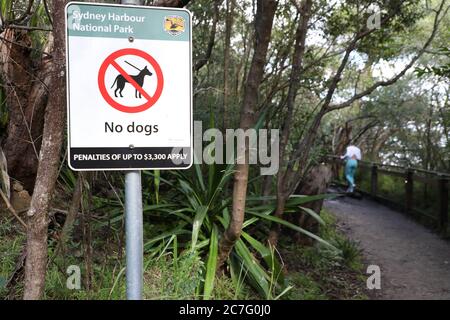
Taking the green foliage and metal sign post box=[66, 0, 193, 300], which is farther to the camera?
the green foliage

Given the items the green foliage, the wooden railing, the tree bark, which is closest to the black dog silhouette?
the tree bark

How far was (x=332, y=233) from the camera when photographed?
8.73m

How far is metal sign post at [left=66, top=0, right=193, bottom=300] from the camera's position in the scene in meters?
2.08

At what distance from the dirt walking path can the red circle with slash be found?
5166 mm

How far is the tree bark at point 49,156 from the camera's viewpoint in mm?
2734

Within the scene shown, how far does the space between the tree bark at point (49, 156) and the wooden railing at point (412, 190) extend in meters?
8.30

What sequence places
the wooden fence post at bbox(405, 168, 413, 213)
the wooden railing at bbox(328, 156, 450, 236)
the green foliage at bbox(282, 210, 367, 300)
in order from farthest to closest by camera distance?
1. the wooden fence post at bbox(405, 168, 413, 213)
2. the wooden railing at bbox(328, 156, 450, 236)
3. the green foliage at bbox(282, 210, 367, 300)

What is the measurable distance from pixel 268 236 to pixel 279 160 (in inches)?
38.6

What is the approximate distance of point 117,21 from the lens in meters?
2.10

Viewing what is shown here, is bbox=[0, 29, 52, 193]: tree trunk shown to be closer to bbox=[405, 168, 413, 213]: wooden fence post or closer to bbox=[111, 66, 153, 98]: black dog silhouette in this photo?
bbox=[111, 66, 153, 98]: black dog silhouette

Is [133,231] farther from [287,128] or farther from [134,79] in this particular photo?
[287,128]

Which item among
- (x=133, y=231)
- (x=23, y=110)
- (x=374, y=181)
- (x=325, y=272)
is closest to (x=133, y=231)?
(x=133, y=231)

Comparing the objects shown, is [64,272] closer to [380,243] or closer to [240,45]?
[380,243]

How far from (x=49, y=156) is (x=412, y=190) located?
385 inches
